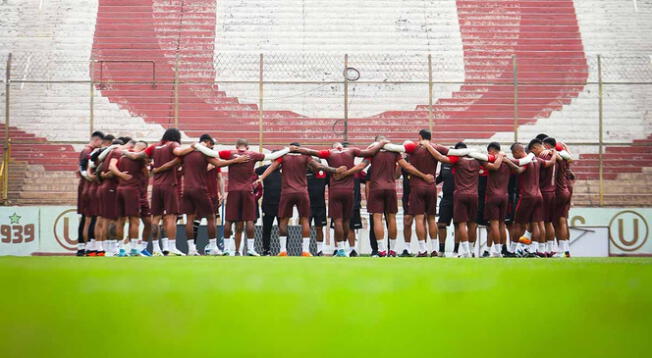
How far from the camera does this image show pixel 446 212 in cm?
1426

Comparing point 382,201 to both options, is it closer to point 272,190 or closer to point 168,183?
point 272,190

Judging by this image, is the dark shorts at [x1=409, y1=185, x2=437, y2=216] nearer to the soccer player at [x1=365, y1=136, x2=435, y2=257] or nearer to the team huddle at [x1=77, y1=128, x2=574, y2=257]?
the team huddle at [x1=77, y1=128, x2=574, y2=257]

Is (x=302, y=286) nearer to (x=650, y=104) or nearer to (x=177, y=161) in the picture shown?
(x=177, y=161)

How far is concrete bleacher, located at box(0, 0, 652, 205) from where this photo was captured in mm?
22188

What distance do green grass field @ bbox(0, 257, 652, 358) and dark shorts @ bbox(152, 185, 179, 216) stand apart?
5698 millimetres

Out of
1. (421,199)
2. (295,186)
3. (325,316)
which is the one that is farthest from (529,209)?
(325,316)

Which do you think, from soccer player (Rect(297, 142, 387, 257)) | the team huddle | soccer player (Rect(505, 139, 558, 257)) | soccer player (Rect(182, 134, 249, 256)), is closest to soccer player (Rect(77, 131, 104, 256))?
the team huddle

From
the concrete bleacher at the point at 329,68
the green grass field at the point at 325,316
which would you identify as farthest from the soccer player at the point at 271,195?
the green grass field at the point at 325,316

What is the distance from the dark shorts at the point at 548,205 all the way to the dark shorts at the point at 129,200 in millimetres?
6627

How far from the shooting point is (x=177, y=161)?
1173 centimetres

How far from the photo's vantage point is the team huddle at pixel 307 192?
1190 centimetres

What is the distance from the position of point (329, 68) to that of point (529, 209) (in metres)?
10.9

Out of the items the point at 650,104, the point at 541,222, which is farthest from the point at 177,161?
the point at 650,104

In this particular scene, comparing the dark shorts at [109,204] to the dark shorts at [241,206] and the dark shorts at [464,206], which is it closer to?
the dark shorts at [241,206]
